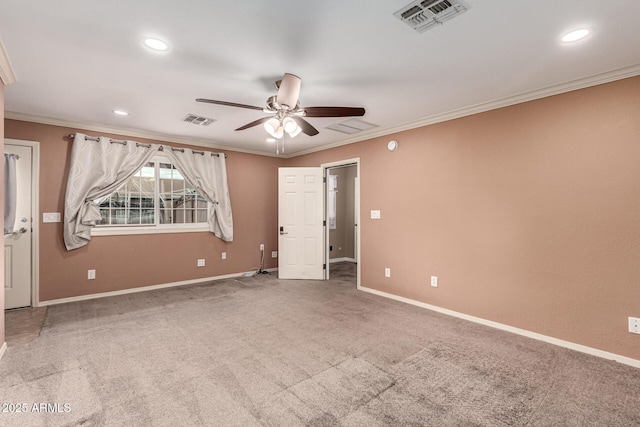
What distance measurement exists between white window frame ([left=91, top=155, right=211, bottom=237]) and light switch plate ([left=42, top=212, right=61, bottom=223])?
0.41 meters

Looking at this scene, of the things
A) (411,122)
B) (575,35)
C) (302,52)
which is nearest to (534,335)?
(575,35)

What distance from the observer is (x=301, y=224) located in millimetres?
5574

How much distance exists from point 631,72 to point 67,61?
4667 mm

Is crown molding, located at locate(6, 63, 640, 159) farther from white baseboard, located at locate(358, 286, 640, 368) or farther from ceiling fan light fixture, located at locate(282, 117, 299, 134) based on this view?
white baseboard, located at locate(358, 286, 640, 368)

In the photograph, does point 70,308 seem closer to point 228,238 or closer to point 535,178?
point 228,238

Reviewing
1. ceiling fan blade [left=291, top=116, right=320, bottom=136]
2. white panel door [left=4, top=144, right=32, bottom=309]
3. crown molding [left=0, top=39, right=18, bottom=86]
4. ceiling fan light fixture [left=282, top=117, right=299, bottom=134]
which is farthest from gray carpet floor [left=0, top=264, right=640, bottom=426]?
crown molding [left=0, top=39, right=18, bottom=86]

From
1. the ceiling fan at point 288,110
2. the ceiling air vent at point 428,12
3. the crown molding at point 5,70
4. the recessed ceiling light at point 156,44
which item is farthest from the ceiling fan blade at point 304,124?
the crown molding at point 5,70

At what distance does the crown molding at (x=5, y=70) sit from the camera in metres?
2.28

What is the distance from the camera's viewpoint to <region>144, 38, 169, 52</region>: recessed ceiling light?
2146 mm

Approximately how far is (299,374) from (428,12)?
104 inches

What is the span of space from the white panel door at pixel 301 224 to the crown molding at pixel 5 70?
11.8 ft

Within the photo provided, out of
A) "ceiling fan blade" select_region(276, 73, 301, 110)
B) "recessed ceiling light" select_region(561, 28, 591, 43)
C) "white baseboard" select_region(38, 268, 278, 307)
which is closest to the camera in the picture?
"recessed ceiling light" select_region(561, 28, 591, 43)

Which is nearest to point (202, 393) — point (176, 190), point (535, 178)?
point (535, 178)

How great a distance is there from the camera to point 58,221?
4016mm
